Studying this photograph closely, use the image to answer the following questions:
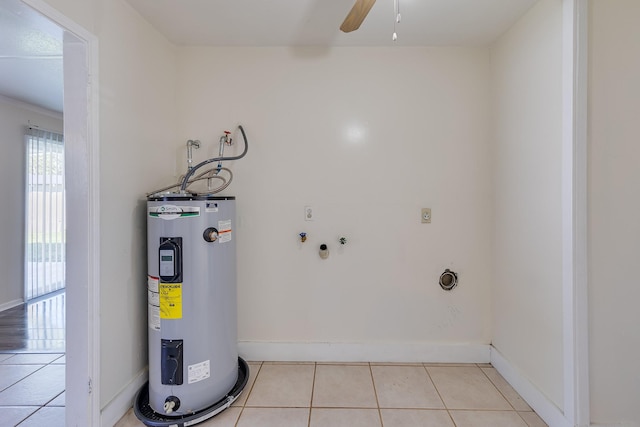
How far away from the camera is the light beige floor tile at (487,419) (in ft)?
5.00

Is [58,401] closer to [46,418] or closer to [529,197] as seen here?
[46,418]

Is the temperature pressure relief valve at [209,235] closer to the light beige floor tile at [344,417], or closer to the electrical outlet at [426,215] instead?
the light beige floor tile at [344,417]

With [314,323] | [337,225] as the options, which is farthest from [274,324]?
[337,225]

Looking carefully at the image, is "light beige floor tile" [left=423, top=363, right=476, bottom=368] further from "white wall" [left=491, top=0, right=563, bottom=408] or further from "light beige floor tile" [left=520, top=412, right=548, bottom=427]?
"light beige floor tile" [left=520, top=412, right=548, bottom=427]

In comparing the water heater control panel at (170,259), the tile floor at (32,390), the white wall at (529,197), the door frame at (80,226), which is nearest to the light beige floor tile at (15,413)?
the tile floor at (32,390)

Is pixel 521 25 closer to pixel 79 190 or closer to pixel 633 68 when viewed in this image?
pixel 633 68

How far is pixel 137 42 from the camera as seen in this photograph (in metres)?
1.73

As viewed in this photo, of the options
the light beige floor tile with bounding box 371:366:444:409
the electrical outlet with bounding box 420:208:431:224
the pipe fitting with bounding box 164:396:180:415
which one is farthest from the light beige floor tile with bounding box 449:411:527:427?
the pipe fitting with bounding box 164:396:180:415

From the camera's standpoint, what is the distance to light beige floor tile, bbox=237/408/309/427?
59.9 inches

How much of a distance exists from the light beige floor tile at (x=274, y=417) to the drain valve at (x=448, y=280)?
1282 mm

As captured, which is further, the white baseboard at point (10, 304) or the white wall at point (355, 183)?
the white baseboard at point (10, 304)

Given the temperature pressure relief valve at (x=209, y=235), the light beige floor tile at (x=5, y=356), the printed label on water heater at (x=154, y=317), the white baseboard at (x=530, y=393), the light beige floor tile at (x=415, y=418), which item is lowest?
the light beige floor tile at (x=415, y=418)

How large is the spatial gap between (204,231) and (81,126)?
2.54 ft

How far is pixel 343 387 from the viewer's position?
182 cm
